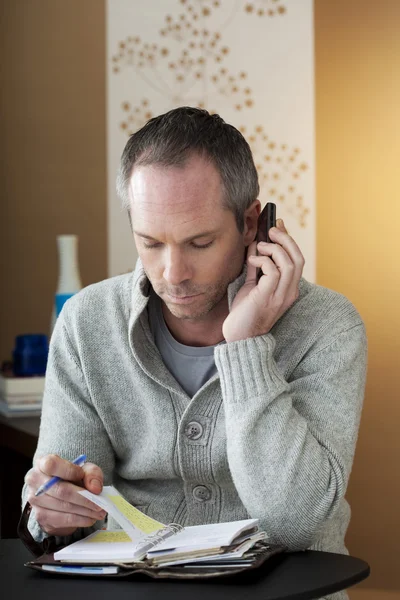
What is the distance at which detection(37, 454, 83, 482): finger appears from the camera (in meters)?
1.35

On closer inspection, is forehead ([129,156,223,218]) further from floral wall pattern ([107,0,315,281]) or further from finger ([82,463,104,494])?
floral wall pattern ([107,0,315,281])

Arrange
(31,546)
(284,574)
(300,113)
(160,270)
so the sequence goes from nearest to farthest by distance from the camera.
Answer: (284,574), (31,546), (160,270), (300,113)

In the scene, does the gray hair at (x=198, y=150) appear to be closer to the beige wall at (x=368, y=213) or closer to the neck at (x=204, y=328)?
the neck at (x=204, y=328)

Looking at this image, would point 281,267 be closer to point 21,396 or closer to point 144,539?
point 144,539

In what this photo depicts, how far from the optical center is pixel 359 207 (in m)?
2.81

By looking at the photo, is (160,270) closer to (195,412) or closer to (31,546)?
(195,412)

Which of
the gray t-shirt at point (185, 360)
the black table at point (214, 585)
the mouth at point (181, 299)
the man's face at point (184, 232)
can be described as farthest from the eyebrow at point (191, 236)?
the black table at point (214, 585)

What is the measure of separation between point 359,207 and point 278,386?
4.85 feet

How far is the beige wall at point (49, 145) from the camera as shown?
9.65 feet

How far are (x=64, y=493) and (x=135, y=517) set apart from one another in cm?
12

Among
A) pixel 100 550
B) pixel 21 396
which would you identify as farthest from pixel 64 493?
pixel 21 396

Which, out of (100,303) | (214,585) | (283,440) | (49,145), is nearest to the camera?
(214,585)

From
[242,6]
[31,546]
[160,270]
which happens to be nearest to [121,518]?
[31,546]

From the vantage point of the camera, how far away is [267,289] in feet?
5.09
